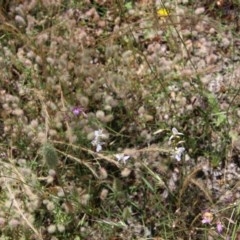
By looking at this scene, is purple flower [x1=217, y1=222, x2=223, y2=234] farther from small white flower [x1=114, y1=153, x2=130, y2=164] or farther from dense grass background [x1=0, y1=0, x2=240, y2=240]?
small white flower [x1=114, y1=153, x2=130, y2=164]

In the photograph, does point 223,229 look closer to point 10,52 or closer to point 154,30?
point 154,30

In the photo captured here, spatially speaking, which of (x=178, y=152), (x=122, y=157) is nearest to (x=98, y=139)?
(x=122, y=157)

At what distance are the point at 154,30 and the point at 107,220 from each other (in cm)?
92

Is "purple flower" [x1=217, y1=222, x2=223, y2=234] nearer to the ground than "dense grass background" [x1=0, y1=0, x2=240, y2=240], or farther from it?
nearer to the ground

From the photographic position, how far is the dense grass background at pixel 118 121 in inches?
87.8

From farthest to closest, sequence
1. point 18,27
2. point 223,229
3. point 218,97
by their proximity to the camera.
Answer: point 18,27, point 218,97, point 223,229

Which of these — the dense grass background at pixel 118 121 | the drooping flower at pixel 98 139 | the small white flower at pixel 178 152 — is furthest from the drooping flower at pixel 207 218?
the drooping flower at pixel 98 139

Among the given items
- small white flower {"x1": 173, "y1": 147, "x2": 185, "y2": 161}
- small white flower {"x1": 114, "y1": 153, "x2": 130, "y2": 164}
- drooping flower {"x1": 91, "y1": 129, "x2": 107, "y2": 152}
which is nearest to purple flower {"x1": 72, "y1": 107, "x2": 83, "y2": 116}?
drooping flower {"x1": 91, "y1": 129, "x2": 107, "y2": 152}

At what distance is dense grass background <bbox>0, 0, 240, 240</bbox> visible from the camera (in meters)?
2.23

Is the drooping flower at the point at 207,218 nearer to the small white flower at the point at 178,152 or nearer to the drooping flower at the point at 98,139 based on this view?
the small white flower at the point at 178,152

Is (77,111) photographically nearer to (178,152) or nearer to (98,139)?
(98,139)

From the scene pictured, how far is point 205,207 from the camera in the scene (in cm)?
225

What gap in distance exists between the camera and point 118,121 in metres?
2.44

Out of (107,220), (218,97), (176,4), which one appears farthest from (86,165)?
(176,4)
